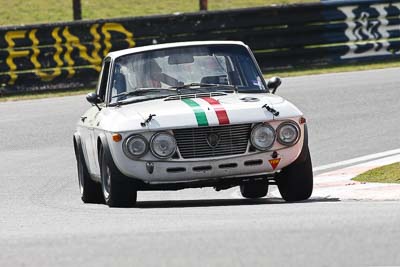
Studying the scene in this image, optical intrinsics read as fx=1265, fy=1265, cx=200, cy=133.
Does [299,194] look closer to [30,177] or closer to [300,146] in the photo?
[300,146]

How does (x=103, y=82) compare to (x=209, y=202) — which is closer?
(x=209, y=202)

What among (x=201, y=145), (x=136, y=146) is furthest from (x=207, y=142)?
(x=136, y=146)

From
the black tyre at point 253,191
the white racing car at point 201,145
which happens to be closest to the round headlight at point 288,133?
the white racing car at point 201,145

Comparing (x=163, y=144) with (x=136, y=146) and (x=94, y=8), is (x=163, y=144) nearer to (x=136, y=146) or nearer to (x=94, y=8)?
(x=136, y=146)

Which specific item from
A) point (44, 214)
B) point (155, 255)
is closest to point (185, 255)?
point (155, 255)

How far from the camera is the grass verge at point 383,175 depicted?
468 inches

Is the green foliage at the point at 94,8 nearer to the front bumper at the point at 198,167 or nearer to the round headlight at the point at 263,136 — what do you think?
the front bumper at the point at 198,167

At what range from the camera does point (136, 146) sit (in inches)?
405

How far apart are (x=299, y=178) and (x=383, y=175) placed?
6.30ft

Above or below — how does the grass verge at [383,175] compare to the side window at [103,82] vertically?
below

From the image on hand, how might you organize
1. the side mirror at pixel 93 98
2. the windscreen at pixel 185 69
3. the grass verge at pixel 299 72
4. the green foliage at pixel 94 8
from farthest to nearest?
the green foliage at pixel 94 8 → the grass verge at pixel 299 72 → the side mirror at pixel 93 98 → the windscreen at pixel 185 69

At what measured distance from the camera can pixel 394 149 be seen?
47.9 feet

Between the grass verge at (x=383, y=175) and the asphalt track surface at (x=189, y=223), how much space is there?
1090 mm

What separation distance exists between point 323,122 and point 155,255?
10.5 m
